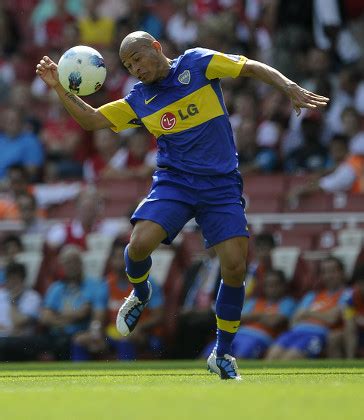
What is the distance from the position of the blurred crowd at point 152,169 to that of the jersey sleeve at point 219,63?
3.99 m

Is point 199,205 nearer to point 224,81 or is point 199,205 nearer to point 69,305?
point 69,305

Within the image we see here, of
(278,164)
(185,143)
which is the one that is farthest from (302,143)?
(185,143)

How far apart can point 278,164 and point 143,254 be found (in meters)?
6.02

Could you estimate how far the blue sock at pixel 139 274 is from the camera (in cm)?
986

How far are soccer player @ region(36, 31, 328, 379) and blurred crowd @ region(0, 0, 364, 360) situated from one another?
3.67m

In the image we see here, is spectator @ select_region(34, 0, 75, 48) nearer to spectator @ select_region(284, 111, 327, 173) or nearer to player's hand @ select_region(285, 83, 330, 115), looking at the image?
spectator @ select_region(284, 111, 327, 173)

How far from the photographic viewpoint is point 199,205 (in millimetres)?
9672

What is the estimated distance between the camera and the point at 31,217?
16156 mm

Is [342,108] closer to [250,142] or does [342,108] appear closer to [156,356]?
[250,142]

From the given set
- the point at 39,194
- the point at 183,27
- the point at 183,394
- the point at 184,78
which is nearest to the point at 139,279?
the point at 184,78

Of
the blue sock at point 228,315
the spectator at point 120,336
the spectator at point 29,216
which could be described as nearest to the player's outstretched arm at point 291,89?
the blue sock at point 228,315

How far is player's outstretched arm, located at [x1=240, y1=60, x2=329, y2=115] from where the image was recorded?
29.8 feet

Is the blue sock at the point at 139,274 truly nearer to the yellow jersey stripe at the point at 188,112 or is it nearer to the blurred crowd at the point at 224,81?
the yellow jersey stripe at the point at 188,112

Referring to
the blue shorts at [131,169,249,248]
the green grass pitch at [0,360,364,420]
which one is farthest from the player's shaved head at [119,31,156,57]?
the green grass pitch at [0,360,364,420]
